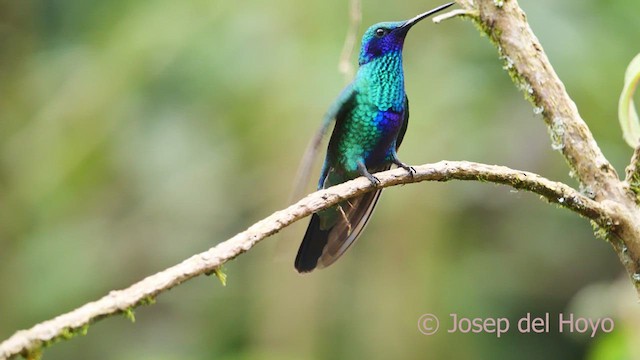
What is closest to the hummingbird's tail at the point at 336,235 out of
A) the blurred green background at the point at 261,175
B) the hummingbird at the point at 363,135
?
the hummingbird at the point at 363,135

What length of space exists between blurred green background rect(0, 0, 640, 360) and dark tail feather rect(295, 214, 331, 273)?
7.54ft

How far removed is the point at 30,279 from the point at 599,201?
17.4ft

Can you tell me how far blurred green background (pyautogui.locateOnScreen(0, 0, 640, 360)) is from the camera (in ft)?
17.7

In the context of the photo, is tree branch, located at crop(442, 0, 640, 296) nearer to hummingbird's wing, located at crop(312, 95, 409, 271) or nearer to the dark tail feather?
hummingbird's wing, located at crop(312, 95, 409, 271)

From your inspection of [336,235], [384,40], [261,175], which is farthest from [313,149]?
[261,175]

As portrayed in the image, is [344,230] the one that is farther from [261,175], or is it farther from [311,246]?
[261,175]

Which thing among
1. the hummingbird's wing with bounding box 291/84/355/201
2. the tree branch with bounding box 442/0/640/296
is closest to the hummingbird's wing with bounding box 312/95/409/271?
the hummingbird's wing with bounding box 291/84/355/201

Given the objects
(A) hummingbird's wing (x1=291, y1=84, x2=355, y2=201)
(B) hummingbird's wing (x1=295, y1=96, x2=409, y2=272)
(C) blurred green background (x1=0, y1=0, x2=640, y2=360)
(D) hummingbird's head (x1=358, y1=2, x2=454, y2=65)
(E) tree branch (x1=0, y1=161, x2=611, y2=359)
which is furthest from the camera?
(C) blurred green background (x1=0, y1=0, x2=640, y2=360)

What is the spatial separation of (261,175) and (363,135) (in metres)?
3.18

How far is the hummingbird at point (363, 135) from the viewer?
267cm

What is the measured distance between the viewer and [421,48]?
5.55 metres

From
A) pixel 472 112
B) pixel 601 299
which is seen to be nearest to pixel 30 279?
pixel 472 112

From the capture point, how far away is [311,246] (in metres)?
2.70

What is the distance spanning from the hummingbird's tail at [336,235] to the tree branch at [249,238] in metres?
0.51
